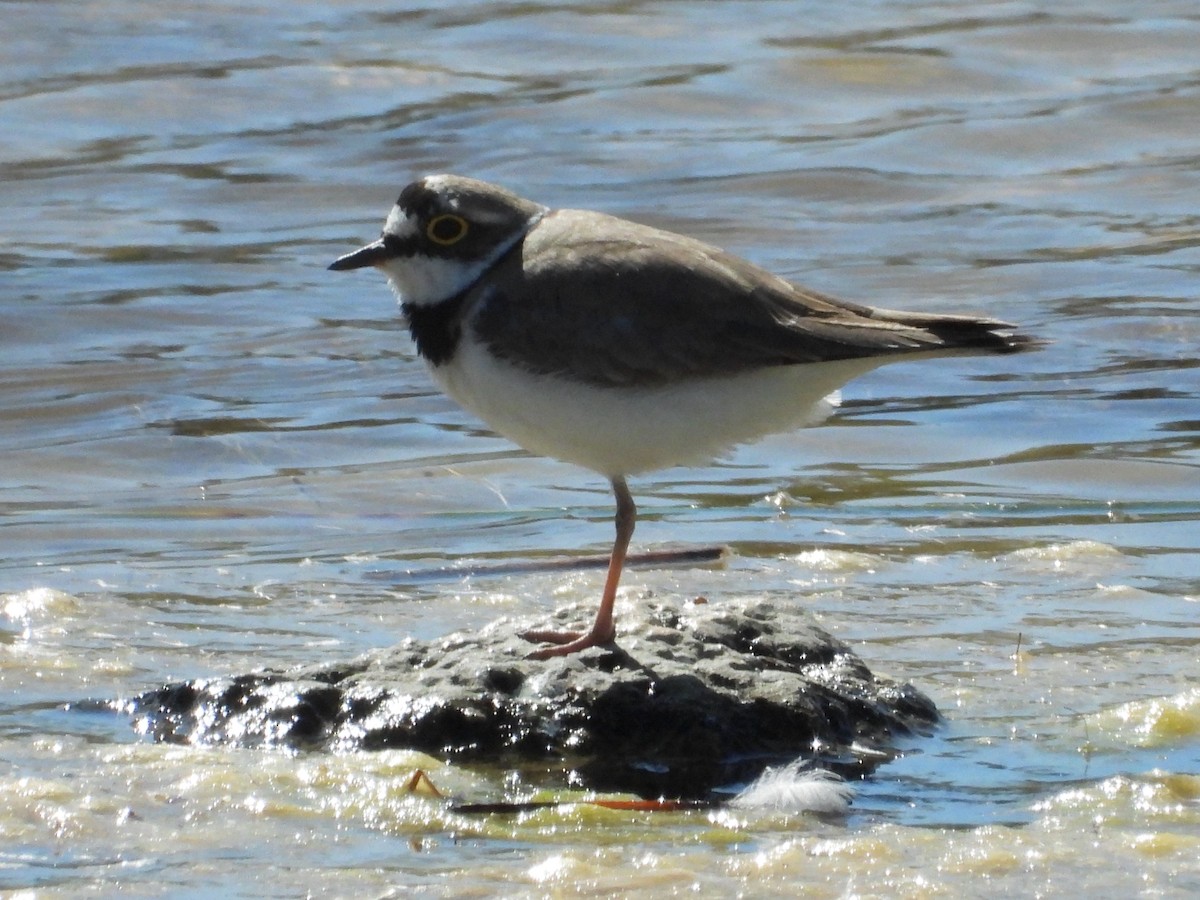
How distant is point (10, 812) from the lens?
433 centimetres

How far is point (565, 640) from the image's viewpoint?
5434 mm

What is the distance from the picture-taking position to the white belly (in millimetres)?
5688

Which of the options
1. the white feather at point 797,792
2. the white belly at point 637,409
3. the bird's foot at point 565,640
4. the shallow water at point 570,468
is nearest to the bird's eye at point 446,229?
the white belly at point 637,409

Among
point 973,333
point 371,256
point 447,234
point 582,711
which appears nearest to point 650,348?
point 447,234

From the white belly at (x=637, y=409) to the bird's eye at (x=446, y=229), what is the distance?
399mm

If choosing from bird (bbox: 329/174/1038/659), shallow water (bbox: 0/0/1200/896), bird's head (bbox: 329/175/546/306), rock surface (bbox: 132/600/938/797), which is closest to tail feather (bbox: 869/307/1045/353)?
bird (bbox: 329/174/1038/659)

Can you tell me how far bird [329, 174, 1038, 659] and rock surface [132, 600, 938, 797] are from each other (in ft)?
1.58

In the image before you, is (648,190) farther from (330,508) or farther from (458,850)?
(458,850)

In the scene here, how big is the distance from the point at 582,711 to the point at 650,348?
1216 millimetres

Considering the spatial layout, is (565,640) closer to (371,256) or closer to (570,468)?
(371,256)

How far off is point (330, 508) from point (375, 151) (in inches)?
286

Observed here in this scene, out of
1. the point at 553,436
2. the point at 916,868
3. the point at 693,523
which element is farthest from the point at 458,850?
the point at 693,523

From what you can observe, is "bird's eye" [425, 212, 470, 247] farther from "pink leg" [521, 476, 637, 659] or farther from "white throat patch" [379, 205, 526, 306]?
"pink leg" [521, 476, 637, 659]

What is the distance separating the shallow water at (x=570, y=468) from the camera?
4359 millimetres
